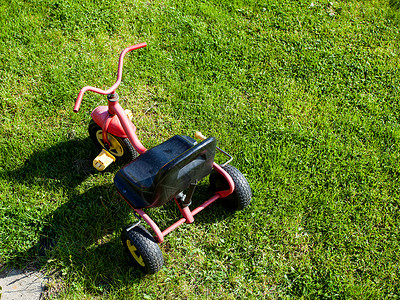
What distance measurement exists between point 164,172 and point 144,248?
31.6 inches

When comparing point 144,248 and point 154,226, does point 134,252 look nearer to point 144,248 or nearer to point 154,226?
point 144,248

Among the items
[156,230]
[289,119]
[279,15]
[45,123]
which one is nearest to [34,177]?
[45,123]

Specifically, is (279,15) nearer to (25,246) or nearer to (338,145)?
(338,145)

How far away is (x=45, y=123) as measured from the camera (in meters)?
3.97

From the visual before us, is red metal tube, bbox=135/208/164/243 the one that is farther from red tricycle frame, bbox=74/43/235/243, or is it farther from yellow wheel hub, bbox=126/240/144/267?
yellow wheel hub, bbox=126/240/144/267

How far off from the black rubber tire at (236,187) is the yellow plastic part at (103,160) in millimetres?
988

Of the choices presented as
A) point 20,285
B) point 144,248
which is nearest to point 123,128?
point 144,248

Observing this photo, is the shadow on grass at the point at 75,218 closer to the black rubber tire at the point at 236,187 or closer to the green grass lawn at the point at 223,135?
the green grass lawn at the point at 223,135

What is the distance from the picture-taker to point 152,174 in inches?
114

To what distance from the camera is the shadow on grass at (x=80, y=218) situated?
3100 mm

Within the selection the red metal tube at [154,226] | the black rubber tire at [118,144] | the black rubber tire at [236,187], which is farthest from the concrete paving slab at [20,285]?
the black rubber tire at [236,187]

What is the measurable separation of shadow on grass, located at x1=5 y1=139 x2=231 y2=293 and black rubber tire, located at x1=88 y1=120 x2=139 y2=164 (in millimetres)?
141

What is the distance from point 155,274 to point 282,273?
3.70ft

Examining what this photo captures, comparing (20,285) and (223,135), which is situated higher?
(223,135)
